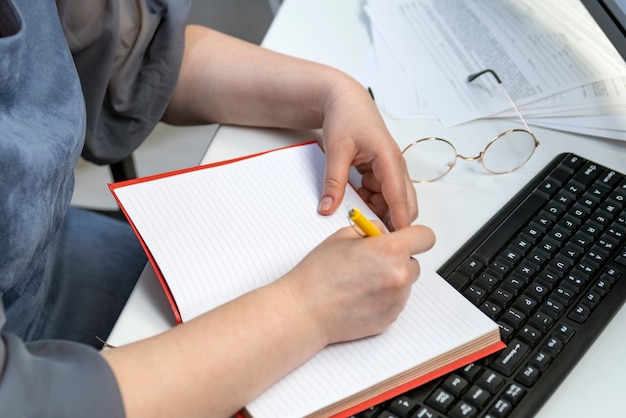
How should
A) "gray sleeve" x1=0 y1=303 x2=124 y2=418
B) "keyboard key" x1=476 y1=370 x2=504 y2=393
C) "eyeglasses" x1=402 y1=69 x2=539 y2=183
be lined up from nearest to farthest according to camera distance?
"gray sleeve" x1=0 y1=303 x2=124 y2=418 → "keyboard key" x1=476 y1=370 x2=504 y2=393 → "eyeglasses" x1=402 y1=69 x2=539 y2=183

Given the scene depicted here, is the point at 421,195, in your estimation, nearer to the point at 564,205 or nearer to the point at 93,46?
the point at 564,205

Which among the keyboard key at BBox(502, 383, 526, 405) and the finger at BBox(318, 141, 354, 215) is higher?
the finger at BBox(318, 141, 354, 215)

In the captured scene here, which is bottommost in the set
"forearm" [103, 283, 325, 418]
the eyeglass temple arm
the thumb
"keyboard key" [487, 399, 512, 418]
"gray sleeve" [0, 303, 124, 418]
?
"gray sleeve" [0, 303, 124, 418]

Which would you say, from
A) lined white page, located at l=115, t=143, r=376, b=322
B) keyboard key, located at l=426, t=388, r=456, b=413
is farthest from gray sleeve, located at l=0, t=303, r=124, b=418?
keyboard key, located at l=426, t=388, r=456, b=413

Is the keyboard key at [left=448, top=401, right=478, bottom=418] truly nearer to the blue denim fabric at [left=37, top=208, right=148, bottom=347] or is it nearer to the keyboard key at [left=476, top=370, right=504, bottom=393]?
the keyboard key at [left=476, top=370, right=504, bottom=393]

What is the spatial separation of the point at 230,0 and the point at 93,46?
862 millimetres

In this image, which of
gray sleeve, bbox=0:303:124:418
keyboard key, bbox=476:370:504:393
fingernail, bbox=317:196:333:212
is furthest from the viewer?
fingernail, bbox=317:196:333:212

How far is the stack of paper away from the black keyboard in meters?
0.13

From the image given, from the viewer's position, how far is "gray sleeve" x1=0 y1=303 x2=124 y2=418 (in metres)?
0.46

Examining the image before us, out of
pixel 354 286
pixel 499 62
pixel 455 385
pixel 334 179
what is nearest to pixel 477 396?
pixel 455 385

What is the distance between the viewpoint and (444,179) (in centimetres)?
79

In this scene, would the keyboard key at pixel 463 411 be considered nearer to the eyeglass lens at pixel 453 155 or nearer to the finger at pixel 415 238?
the finger at pixel 415 238

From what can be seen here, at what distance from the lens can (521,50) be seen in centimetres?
97

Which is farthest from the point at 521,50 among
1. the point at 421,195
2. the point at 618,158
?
the point at 421,195
